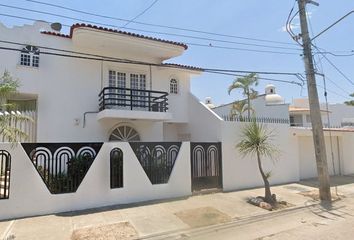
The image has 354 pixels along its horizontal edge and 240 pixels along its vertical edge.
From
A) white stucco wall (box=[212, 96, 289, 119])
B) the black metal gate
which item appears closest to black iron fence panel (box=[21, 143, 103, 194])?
the black metal gate

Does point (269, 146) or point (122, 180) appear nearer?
point (122, 180)

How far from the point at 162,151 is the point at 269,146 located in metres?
5.95

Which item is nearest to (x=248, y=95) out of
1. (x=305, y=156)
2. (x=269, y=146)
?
(x=305, y=156)

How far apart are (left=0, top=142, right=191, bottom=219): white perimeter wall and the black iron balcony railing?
3632 millimetres

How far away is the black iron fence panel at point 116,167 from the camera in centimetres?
1011

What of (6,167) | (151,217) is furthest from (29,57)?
(151,217)

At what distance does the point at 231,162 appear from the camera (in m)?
13.0

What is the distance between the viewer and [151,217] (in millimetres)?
8695

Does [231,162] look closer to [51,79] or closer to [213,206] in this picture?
[213,206]

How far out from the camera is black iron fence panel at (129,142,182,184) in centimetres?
1088

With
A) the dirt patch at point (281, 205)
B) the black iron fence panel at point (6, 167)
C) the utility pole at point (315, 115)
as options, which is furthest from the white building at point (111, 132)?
the utility pole at point (315, 115)

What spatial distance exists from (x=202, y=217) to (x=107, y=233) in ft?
9.95

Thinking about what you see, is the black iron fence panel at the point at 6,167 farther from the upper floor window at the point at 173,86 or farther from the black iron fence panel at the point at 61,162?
the upper floor window at the point at 173,86

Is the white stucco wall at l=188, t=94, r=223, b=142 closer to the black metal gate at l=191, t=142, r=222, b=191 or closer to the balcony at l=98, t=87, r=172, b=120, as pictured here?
the black metal gate at l=191, t=142, r=222, b=191
